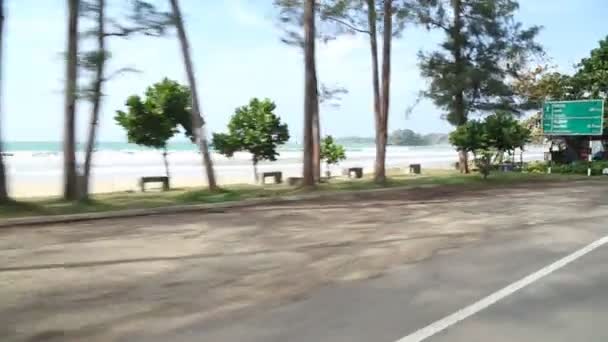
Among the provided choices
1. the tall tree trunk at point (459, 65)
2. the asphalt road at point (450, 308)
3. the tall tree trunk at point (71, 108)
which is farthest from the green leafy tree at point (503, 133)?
the tall tree trunk at point (71, 108)

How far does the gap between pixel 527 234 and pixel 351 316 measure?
5.69 meters

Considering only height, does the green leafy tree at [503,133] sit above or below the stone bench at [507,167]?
above

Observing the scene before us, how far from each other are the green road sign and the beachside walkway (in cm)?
1598

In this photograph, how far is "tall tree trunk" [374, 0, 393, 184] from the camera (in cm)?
1944

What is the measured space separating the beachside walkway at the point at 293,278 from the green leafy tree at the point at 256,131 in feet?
42.4

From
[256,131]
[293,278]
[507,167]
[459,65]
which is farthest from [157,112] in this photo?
[507,167]

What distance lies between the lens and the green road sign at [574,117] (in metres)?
25.5

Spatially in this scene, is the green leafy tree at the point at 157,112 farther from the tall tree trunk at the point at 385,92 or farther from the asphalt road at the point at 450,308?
the asphalt road at the point at 450,308

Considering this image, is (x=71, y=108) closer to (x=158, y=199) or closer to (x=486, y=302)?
(x=158, y=199)

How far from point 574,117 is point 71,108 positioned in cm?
2233

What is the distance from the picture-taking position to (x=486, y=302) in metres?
5.41

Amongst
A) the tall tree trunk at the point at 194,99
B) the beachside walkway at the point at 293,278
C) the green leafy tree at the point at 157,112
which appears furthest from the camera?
the green leafy tree at the point at 157,112

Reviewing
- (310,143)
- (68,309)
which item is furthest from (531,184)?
(68,309)

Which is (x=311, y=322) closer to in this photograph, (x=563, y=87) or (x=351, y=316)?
(x=351, y=316)
